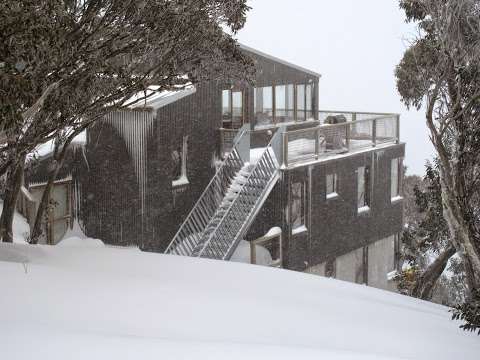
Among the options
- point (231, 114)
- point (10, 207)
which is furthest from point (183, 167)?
point (10, 207)

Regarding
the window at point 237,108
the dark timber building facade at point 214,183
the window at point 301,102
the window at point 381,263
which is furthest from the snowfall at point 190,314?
the window at point 301,102

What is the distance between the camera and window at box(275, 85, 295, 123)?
2644 centimetres

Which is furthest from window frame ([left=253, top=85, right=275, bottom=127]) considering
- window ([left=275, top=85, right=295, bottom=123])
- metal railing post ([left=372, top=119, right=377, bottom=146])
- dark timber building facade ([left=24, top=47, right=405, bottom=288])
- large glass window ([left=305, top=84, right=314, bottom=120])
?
metal railing post ([left=372, top=119, right=377, bottom=146])

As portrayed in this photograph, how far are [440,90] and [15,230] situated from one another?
1134 centimetres

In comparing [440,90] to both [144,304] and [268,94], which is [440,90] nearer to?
[144,304]

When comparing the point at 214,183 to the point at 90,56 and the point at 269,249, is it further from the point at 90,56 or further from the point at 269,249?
the point at 90,56

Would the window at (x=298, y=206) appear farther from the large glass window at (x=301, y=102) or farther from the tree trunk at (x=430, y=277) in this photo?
the large glass window at (x=301, y=102)

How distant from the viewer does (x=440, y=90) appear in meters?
14.4

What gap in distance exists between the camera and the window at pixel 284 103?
26441mm

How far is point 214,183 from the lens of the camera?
2164 centimetres

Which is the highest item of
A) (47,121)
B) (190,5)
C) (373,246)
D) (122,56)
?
(190,5)

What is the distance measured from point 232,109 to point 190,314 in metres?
16.2

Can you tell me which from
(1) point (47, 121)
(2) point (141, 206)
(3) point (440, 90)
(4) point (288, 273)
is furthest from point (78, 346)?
(2) point (141, 206)

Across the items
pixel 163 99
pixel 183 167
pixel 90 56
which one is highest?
pixel 90 56
